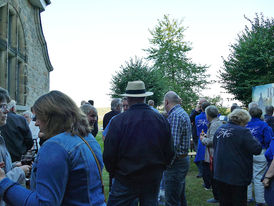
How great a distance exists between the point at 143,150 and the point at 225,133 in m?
1.68

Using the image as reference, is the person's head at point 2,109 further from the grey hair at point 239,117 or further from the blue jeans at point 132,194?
the grey hair at point 239,117

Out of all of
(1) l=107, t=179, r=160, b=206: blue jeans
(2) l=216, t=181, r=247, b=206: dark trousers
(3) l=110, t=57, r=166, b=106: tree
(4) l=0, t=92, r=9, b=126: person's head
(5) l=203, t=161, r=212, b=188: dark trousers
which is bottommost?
(5) l=203, t=161, r=212, b=188: dark trousers

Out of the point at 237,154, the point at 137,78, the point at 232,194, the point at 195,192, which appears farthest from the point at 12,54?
the point at 137,78

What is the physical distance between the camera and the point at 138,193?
3268 mm

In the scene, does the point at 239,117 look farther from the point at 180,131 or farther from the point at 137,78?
the point at 137,78

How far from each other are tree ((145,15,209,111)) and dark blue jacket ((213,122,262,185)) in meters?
28.7

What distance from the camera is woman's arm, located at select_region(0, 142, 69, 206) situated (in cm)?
158

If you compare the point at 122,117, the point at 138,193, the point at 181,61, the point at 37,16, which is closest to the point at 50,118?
the point at 122,117

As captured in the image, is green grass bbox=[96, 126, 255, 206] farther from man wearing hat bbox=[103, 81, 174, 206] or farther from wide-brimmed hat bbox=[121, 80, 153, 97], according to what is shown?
wide-brimmed hat bbox=[121, 80, 153, 97]

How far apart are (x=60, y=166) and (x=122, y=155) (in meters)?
1.61

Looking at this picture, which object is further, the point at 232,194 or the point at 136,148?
the point at 232,194

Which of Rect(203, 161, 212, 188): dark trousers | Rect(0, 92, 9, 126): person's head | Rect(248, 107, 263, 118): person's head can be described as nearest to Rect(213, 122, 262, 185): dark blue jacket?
Rect(248, 107, 263, 118): person's head

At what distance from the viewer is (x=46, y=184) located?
1.59 metres

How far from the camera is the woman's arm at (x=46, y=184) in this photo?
1578mm
